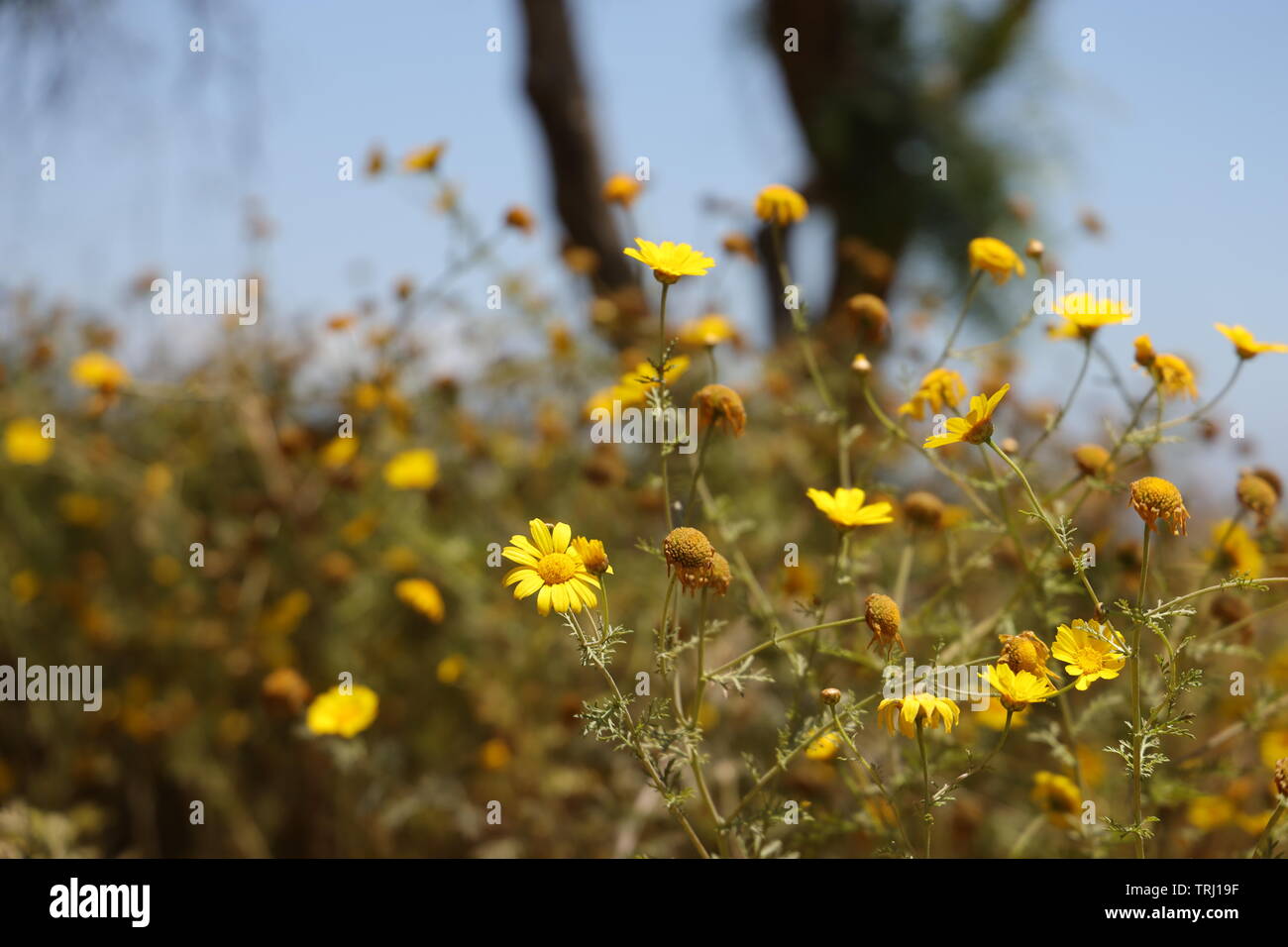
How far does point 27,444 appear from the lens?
2.11 m

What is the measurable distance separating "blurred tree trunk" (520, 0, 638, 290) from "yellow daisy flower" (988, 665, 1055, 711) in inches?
85.4

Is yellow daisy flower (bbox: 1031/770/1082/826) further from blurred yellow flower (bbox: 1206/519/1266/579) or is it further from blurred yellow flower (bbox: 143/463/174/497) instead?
blurred yellow flower (bbox: 143/463/174/497)

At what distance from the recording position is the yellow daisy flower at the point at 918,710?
69 cm

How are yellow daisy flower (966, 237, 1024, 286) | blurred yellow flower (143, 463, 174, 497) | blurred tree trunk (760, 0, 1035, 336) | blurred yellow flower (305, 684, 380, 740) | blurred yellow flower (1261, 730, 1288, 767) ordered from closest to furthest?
yellow daisy flower (966, 237, 1024, 286)
blurred yellow flower (305, 684, 380, 740)
blurred yellow flower (1261, 730, 1288, 767)
blurred yellow flower (143, 463, 174, 497)
blurred tree trunk (760, 0, 1035, 336)

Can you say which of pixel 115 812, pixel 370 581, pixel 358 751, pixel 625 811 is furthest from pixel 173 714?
pixel 625 811

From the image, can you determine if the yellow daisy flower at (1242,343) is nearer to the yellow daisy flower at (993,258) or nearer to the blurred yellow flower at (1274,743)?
the yellow daisy flower at (993,258)

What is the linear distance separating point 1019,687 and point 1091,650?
82 mm

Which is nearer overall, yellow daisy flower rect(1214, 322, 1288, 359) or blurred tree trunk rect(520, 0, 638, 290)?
yellow daisy flower rect(1214, 322, 1288, 359)

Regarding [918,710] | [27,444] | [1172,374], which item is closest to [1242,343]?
[1172,374]

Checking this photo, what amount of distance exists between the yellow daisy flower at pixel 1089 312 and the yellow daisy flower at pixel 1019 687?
401mm

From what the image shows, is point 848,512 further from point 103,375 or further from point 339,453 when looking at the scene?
point 103,375

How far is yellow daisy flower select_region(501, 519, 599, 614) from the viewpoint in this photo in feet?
2.44

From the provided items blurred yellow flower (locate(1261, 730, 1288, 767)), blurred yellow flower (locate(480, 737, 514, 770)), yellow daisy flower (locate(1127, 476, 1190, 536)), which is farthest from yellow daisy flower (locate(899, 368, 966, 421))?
blurred yellow flower (locate(480, 737, 514, 770))

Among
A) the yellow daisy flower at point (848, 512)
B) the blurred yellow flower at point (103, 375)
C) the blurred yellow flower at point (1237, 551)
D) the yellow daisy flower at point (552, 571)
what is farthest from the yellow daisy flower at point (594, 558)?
the blurred yellow flower at point (103, 375)
